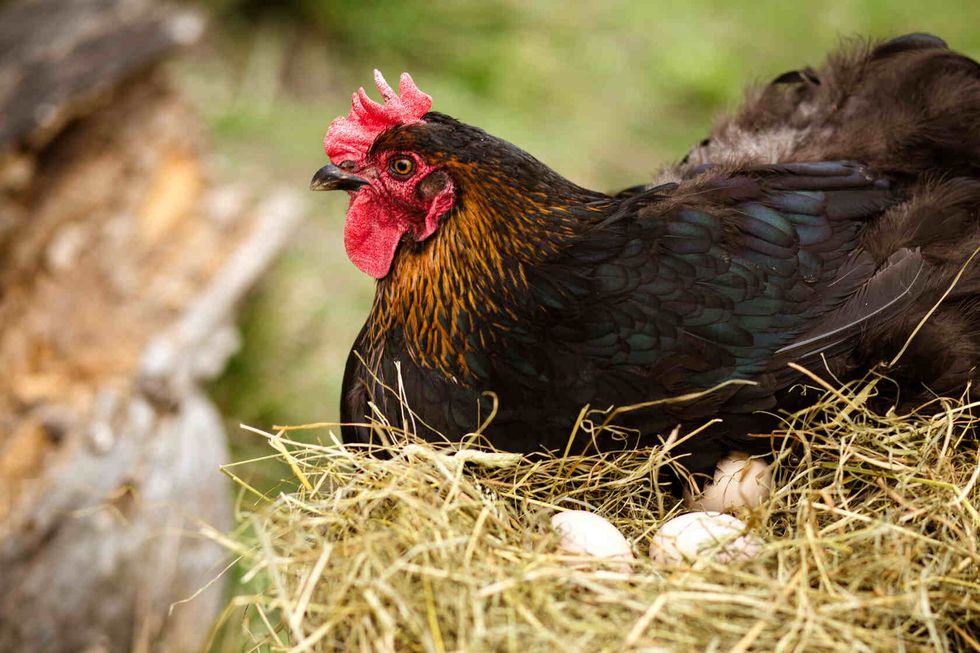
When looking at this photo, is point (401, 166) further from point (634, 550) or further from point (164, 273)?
point (164, 273)

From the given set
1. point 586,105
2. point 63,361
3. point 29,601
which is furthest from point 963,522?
point 586,105

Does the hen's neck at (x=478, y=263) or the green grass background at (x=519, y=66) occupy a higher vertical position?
the green grass background at (x=519, y=66)

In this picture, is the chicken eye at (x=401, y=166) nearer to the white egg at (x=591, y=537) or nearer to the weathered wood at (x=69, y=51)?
the white egg at (x=591, y=537)

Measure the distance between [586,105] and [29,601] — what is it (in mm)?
4958

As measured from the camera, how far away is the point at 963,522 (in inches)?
79.7

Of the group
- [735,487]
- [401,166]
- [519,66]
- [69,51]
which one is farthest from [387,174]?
[519,66]

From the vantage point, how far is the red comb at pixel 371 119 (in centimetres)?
234

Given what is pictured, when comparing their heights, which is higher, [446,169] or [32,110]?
[32,110]

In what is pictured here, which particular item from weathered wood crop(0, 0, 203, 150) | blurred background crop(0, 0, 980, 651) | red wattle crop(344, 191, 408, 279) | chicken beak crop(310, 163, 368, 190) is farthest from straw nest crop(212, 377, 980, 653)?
weathered wood crop(0, 0, 203, 150)

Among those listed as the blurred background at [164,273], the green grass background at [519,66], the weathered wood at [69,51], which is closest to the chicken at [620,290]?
the blurred background at [164,273]

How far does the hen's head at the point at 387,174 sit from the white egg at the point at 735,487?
33.8 inches

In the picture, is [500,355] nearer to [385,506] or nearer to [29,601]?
[385,506]

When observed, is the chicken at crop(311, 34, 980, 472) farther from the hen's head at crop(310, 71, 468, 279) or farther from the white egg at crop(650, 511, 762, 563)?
the white egg at crop(650, 511, 762, 563)

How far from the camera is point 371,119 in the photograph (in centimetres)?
238
